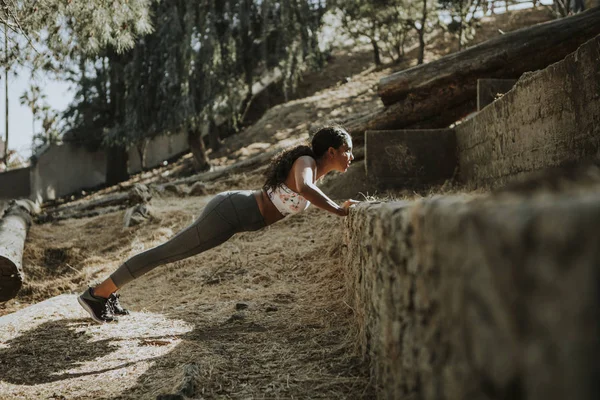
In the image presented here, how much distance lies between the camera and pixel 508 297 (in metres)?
0.94

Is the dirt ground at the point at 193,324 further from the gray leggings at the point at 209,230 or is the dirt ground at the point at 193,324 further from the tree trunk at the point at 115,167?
the tree trunk at the point at 115,167

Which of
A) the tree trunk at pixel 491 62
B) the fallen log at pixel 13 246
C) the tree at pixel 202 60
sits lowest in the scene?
the fallen log at pixel 13 246

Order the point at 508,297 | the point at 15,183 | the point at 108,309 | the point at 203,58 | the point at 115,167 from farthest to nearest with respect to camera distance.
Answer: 1. the point at 115,167
2. the point at 15,183
3. the point at 203,58
4. the point at 108,309
5. the point at 508,297

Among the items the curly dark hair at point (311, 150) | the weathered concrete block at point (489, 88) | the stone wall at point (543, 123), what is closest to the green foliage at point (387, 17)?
the weathered concrete block at point (489, 88)

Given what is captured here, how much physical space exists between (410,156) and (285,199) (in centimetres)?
296

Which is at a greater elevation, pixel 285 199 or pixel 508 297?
pixel 285 199

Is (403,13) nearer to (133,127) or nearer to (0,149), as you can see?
(133,127)

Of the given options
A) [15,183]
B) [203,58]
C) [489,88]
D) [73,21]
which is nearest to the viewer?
[73,21]

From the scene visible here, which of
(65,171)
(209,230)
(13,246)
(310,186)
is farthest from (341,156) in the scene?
(65,171)

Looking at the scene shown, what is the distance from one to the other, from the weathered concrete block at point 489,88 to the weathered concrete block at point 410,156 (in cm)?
49

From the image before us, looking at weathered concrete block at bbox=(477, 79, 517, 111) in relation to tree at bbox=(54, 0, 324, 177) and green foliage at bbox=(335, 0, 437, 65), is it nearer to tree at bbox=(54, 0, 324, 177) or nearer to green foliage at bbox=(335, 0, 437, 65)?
tree at bbox=(54, 0, 324, 177)

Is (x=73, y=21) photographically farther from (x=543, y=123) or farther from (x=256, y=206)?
(x=543, y=123)

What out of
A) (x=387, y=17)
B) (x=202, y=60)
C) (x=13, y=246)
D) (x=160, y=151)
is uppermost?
(x=387, y=17)

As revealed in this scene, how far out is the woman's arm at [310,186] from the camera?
3.15 meters
